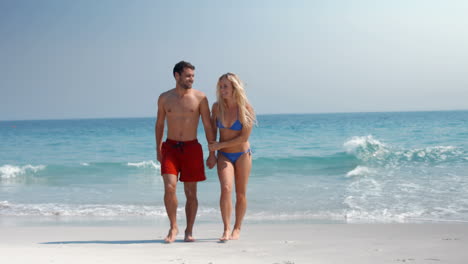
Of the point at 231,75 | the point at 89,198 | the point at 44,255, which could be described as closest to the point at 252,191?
the point at 89,198

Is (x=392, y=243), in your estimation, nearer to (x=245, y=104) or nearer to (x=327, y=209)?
(x=245, y=104)

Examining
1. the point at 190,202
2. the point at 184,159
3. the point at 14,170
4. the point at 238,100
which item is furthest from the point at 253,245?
the point at 14,170

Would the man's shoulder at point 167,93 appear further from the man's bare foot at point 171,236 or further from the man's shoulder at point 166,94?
the man's bare foot at point 171,236

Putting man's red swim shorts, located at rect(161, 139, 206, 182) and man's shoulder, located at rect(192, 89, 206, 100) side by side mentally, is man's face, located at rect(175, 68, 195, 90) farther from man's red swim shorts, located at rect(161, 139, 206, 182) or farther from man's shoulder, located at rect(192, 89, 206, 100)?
man's red swim shorts, located at rect(161, 139, 206, 182)

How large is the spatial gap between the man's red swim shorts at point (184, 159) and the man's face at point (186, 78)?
0.57 m

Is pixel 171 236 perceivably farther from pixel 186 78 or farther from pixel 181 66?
pixel 181 66

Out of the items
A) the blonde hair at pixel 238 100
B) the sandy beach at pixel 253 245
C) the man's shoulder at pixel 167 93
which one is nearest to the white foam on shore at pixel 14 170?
the sandy beach at pixel 253 245

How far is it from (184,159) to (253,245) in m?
1.08

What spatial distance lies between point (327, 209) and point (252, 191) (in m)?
2.48

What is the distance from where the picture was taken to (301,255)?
442cm

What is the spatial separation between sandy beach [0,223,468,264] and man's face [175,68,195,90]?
1563 millimetres

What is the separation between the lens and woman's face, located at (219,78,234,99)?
4.95 m

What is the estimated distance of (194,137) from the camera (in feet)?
16.8

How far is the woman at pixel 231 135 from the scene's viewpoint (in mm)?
4953
